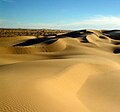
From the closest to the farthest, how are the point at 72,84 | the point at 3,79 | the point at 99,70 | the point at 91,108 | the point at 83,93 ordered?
1. the point at 91,108
2. the point at 3,79
3. the point at 83,93
4. the point at 72,84
5. the point at 99,70

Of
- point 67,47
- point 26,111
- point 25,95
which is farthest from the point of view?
point 67,47

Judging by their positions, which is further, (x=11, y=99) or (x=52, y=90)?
(x=52, y=90)

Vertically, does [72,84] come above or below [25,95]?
below

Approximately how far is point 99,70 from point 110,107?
21.6ft

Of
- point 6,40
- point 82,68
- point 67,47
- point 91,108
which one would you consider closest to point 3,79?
point 91,108

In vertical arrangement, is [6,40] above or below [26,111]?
below

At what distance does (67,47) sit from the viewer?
29531 mm

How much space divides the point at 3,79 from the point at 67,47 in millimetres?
20913

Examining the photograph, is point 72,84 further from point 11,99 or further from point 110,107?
point 11,99

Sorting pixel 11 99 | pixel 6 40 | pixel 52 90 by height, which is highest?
pixel 11 99

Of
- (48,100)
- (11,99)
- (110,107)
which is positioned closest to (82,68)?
(110,107)

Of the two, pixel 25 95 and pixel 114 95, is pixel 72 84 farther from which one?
pixel 25 95

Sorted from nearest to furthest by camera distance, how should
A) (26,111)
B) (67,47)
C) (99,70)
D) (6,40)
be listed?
1. (26,111)
2. (99,70)
3. (67,47)
4. (6,40)

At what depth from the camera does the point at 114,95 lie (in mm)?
10359
